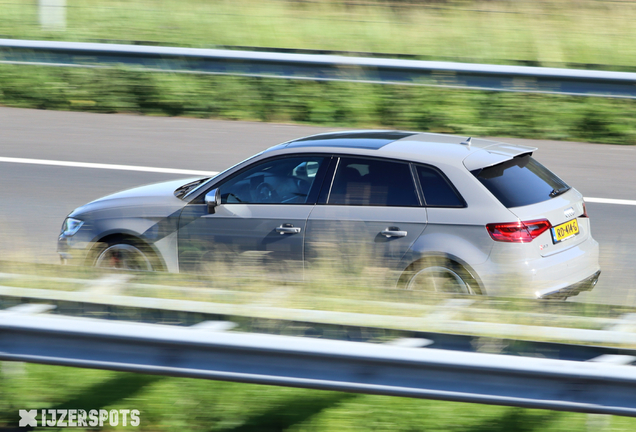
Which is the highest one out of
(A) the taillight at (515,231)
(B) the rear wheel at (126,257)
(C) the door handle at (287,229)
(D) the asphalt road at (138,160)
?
(D) the asphalt road at (138,160)

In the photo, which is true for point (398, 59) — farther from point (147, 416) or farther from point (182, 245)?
point (147, 416)

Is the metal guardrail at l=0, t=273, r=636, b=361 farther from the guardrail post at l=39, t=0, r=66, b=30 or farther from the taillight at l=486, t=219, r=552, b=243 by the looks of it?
the guardrail post at l=39, t=0, r=66, b=30

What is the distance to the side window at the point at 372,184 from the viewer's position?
5812 millimetres

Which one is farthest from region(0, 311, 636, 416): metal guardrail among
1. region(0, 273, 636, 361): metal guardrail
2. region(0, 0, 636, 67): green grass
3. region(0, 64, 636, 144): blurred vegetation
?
region(0, 0, 636, 67): green grass

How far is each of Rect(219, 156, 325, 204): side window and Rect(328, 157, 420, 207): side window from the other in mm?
224

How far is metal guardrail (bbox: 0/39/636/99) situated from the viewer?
10633 mm

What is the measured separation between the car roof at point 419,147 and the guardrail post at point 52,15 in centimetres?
899

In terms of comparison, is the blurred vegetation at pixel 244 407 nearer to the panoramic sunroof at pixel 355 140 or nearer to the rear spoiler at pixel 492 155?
the rear spoiler at pixel 492 155

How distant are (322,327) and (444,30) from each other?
38.9ft

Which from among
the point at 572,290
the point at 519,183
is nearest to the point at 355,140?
the point at 519,183

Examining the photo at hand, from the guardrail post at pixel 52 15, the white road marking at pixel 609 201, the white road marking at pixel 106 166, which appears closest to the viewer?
the white road marking at pixel 609 201

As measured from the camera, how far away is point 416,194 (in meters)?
5.79

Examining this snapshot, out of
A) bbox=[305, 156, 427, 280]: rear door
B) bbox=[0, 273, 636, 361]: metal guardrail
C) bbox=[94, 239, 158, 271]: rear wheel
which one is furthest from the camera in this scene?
bbox=[94, 239, 158, 271]: rear wheel

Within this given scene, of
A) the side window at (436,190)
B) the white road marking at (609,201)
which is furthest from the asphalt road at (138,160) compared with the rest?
the side window at (436,190)
